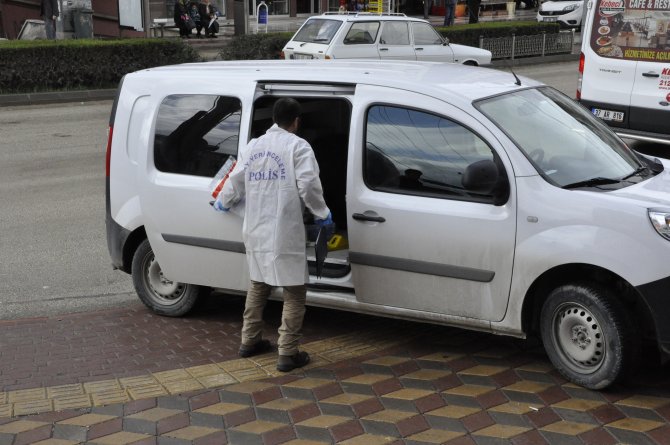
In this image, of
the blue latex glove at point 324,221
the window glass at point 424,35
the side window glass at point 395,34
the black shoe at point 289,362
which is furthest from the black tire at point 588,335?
the window glass at point 424,35

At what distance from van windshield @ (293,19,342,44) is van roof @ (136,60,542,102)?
12943 millimetres

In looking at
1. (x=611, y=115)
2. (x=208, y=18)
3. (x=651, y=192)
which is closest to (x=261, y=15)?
(x=208, y=18)

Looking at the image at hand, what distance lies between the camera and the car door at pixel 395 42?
2016cm

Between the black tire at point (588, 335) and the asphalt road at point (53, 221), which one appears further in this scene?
the asphalt road at point (53, 221)

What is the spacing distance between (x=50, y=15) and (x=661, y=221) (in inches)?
825

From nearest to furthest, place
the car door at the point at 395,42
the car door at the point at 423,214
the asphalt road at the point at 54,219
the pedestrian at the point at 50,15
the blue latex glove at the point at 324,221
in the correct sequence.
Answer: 1. the car door at the point at 423,214
2. the blue latex glove at the point at 324,221
3. the asphalt road at the point at 54,219
4. the car door at the point at 395,42
5. the pedestrian at the point at 50,15

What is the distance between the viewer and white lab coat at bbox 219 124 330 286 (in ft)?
17.1

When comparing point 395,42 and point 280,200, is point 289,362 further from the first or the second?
point 395,42

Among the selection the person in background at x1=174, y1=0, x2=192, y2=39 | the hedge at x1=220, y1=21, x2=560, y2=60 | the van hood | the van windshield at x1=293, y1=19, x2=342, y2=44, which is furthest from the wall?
the van hood

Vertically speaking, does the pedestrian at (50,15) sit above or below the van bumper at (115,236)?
above

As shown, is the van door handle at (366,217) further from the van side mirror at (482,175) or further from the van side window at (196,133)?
the van side window at (196,133)

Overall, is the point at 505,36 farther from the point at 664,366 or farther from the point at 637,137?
the point at 664,366

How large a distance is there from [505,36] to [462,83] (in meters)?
22.3

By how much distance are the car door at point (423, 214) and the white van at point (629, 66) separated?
6.83 metres
